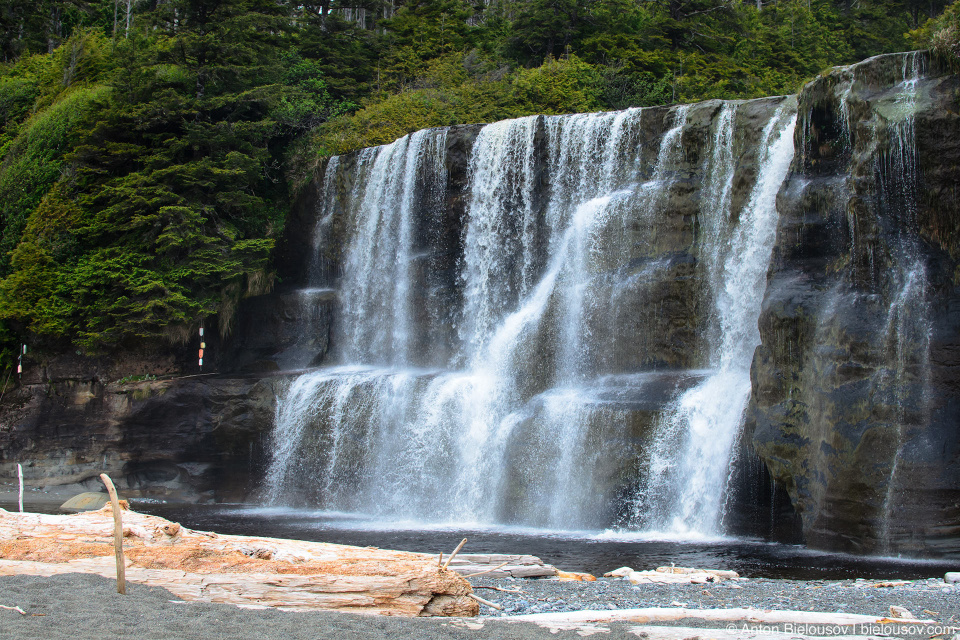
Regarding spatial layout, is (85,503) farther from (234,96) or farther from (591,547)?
(234,96)

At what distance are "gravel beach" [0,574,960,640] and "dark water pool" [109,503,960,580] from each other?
121 inches

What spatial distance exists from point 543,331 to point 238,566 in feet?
42.7

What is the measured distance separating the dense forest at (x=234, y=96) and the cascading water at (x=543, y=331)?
4600mm

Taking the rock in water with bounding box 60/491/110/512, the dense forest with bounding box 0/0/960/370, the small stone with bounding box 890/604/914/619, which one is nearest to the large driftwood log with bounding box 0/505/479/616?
the small stone with bounding box 890/604/914/619

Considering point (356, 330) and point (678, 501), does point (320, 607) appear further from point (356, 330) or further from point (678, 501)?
point (356, 330)

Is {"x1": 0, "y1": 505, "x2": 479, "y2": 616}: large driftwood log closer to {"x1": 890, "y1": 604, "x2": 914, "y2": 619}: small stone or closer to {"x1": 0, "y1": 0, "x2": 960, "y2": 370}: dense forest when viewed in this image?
{"x1": 890, "y1": 604, "x2": 914, "y2": 619}: small stone

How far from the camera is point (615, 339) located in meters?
20.0

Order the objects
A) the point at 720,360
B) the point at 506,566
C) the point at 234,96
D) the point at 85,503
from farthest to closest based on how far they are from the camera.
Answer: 1. the point at 234,96
2. the point at 720,360
3. the point at 85,503
4. the point at 506,566

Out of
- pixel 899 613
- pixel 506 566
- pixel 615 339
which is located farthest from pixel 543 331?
pixel 899 613

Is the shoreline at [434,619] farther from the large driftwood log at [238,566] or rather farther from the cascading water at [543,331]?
the cascading water at [543,331]

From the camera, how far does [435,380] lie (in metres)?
20.9

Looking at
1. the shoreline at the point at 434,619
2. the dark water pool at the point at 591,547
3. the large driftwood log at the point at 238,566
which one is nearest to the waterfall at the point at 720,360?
the dark water pool at the point at 591,547

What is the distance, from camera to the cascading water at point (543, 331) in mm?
17781

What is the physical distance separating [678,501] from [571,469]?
240 centimetres
